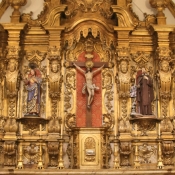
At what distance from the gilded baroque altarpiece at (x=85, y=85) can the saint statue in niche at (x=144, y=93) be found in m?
0.07

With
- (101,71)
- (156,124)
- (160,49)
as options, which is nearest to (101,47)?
(101,71)

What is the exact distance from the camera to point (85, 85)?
10.9 m

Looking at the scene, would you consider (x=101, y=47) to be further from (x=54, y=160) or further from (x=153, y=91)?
(x=54, y=160)

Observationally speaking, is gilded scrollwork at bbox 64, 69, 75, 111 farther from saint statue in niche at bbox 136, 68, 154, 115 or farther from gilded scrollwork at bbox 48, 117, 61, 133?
saint statue in niche at bbox 136, 68, 154, 115

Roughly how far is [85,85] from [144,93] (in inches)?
52.7

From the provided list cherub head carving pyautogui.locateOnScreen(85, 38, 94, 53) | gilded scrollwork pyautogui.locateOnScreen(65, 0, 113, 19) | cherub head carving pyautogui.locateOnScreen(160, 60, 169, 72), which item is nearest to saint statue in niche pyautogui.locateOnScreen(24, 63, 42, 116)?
cherub head carving pyautogui.locateOnScreen(85, 38, 94, 53)

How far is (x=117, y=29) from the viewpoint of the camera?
10.9 m

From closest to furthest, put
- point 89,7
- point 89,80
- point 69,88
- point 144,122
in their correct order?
1. point 144,122
2. point 89,80
3. point 69,88
4. point 89,7

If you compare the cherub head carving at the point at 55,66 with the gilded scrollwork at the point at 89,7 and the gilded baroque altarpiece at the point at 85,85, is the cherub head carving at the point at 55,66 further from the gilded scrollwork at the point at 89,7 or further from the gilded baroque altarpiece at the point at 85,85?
the gilded scrollwork at the point at 89,7

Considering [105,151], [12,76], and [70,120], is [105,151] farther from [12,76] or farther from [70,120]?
[12,76]

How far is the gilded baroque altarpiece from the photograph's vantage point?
10461mm

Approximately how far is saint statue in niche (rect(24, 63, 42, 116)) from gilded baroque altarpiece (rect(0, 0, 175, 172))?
0.07 ft

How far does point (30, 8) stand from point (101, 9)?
5.60 feet

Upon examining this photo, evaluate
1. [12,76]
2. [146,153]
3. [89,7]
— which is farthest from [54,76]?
[146,153]
